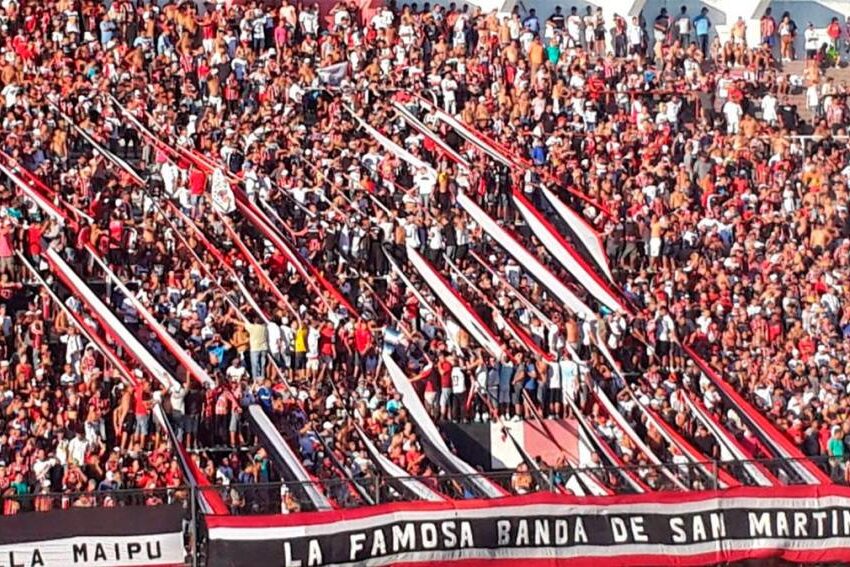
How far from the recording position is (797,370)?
35781 millimetres

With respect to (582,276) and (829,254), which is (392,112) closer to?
(582,276)

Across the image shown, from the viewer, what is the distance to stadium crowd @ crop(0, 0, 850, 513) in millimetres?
32531

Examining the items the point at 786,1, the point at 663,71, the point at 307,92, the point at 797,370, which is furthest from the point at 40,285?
the point at 786,1

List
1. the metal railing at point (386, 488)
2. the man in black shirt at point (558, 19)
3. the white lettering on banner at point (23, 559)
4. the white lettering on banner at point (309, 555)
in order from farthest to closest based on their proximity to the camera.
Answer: the man in black shirt at point (558, 19) < the white lettering on banner at point (309, 555) < the metal railing at point (386, 488) < the white lettering on banner at point (23, 559)

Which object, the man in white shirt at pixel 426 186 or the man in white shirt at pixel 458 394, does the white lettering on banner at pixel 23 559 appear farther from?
the man in white shirt at pixel 426 186

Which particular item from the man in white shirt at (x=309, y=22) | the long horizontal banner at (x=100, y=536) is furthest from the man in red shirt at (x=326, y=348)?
the man in white shirt at (x=309, y=22)

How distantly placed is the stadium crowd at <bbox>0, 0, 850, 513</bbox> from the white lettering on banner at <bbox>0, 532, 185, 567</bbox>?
16.1 feet

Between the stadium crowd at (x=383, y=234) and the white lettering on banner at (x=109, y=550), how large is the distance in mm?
4904

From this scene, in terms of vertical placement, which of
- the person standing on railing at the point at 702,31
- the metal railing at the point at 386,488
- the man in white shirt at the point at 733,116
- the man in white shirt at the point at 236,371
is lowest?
the metal railing at the point at 386,488

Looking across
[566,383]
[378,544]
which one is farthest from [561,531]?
[566,383]

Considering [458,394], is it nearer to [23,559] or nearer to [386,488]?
[386,488]

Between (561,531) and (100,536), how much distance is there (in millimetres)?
5135

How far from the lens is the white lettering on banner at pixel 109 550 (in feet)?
80.0

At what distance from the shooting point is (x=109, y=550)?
24.6 m
